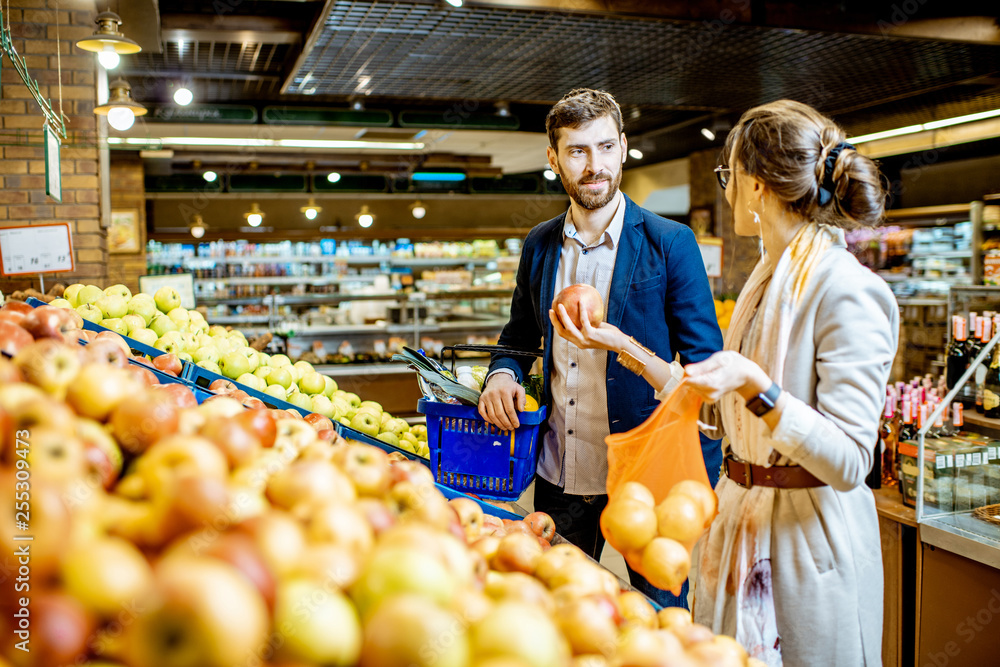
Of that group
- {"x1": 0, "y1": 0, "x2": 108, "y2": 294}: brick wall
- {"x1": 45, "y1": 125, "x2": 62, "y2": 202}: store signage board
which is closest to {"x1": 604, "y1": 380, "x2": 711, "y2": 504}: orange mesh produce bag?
{"x1": 45, "y1": 125, "x2": 62, "y2": 202}: store signage board

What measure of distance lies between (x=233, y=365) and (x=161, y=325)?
1.08 ft

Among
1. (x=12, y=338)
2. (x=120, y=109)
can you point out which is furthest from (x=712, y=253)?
(x=12, y=338)

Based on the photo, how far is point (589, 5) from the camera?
174 inches

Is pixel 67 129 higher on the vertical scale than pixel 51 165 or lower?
higher

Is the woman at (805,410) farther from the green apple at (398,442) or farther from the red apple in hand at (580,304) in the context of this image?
the green apple at (398,442)

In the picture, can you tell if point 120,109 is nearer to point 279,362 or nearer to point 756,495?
point 279,362

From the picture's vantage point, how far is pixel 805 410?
136 cm

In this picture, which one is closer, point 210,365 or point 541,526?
point 541,526

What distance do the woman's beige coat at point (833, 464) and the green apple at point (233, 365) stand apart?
1735 mm

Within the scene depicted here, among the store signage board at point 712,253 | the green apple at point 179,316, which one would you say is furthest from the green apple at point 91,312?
the store signage board at point 712,253

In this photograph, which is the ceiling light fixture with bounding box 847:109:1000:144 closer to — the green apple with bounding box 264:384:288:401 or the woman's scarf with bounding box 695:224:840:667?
the woman's scarf with bounding box 695:224:840:667

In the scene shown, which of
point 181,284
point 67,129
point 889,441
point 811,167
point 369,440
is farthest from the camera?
point 181,284

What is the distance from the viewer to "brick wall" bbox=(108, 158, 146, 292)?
932 cm

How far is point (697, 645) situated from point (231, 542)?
0.68 meters
